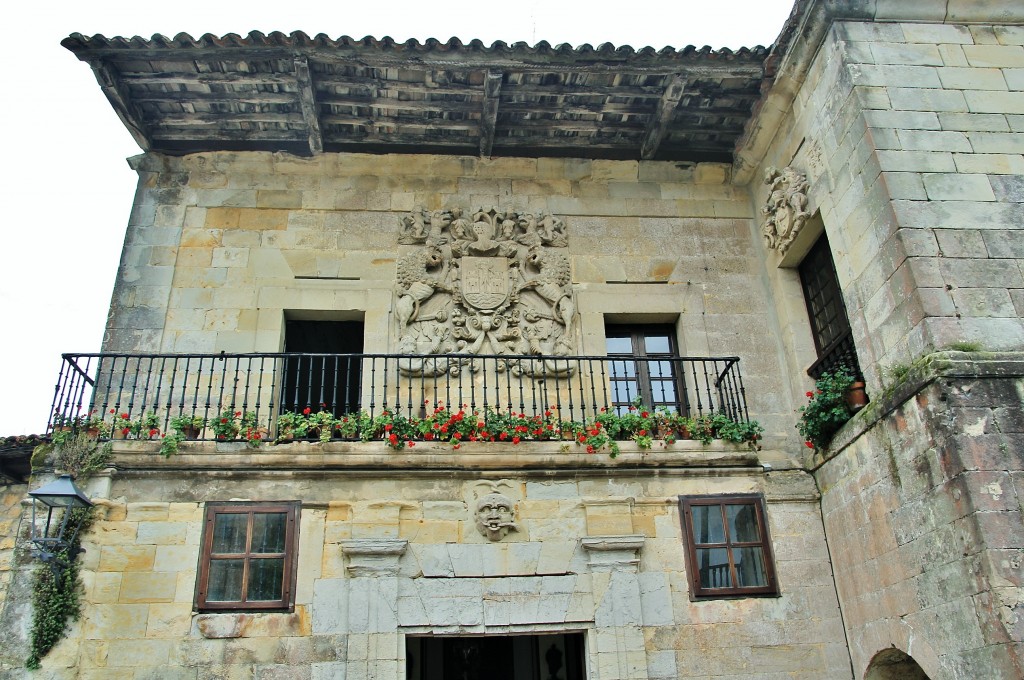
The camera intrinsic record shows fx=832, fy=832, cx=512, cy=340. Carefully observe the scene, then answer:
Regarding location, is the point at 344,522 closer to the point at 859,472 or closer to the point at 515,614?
the point at 515,614

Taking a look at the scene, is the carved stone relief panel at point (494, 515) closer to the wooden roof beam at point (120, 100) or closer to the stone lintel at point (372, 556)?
the stone lintel at point (372, 556)

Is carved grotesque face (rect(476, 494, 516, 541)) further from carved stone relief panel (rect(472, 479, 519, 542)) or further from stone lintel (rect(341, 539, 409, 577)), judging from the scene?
stone lintel (rect(341, 539, 409, 577))

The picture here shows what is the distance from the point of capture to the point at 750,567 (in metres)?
6.87

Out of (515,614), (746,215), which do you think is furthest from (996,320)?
(515,614)

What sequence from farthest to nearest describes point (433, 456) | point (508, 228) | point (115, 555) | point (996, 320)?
1. point (508, 228)
2. point (433, 456)
3. point (115, 555)
4. point (996, 320)

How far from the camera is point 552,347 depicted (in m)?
7.86

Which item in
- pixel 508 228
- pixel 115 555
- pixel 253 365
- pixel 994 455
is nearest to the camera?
pixel 994 455

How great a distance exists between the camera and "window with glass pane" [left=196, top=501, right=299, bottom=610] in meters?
Result: 6.31

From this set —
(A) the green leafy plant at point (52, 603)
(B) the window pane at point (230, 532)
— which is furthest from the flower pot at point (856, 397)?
(A) the green leafy plant at point (52, 603)

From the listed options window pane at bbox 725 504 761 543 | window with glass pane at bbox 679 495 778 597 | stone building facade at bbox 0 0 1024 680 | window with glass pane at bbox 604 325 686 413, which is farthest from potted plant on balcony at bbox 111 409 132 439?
window pane at bbox 725 504 761 543

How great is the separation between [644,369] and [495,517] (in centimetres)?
236

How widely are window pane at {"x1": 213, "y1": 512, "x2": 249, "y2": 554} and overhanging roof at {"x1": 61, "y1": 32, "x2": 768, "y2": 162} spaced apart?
3886mm

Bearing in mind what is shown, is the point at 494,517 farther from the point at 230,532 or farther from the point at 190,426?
the point at 190,426

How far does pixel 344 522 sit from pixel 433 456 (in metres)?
0.87
